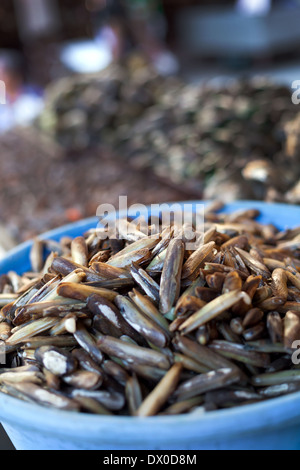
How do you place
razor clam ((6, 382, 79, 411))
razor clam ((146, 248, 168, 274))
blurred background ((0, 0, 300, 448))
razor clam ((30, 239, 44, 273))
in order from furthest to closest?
blurred background ((0, 0, 300, 448))
razor clam ((30, 239, 44, 273))
razor clam ((146, 248, 168, 274))
razor clam ((6, 382, 79, 411))

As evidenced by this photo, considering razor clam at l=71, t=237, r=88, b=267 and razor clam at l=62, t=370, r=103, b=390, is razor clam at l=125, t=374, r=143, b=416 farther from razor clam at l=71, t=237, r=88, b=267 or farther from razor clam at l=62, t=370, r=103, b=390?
razor clam at l=71, t=237, r=88, b=267

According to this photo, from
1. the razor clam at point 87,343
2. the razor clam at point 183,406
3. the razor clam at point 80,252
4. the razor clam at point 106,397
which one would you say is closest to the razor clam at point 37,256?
the razor clam at point 80,252

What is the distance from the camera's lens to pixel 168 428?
73cm

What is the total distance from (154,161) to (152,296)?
1.76 metres

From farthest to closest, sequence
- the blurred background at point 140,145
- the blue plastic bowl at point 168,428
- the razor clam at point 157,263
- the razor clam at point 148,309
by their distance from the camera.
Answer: the blurred background at point 140,145 → the razor clam at point 157,263 → the razor clam at point 148,309 → the blue plastic bowl at point 168,428

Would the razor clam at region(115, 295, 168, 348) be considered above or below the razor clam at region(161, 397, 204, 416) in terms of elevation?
above

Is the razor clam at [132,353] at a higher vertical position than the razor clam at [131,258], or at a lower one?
lower

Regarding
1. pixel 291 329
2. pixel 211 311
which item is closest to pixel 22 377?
pixel 211 311

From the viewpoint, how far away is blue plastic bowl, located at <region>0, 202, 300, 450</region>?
0.73m

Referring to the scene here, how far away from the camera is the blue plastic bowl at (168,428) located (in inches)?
28.8

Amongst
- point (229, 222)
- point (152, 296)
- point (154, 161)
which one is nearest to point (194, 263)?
point (152, 296)

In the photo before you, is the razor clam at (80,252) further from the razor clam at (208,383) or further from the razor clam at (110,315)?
the razor clam at (208,383)

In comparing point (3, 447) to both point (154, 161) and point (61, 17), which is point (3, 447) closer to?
point (154, 161)

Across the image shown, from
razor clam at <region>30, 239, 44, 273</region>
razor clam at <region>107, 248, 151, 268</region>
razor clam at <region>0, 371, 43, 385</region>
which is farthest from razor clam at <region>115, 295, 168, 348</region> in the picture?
razor clam at <region>30, 239, 44, 273</region>
